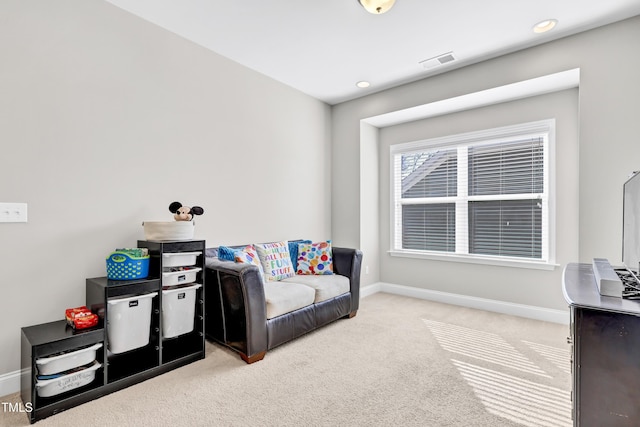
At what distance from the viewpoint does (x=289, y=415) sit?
5.93ft

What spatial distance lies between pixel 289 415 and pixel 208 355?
108 centimetres

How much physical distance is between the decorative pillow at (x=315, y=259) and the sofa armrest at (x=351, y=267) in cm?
9

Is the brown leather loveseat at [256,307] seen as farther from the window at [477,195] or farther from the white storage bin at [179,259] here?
the window at [477,195]

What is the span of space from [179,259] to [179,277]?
137 mm

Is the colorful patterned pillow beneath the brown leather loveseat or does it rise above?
above

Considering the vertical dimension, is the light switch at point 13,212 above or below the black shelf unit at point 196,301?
above

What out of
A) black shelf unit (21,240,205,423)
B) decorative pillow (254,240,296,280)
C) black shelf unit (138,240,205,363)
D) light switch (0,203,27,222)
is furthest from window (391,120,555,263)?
light switch (0,203,27,222)

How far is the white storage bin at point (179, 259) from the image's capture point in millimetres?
2377

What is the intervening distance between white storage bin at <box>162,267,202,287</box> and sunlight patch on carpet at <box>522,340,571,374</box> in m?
2.84

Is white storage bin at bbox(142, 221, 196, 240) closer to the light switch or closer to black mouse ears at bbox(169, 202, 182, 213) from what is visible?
black mouse ears at bbox(169, 202, 182, 213)

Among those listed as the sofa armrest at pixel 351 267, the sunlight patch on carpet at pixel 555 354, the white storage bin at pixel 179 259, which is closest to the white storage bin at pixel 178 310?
the white storage bin at pixel 179 259

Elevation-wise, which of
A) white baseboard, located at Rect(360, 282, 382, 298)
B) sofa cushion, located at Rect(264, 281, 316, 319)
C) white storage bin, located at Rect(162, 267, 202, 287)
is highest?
white storage bin, located at Rect(162, 267, 202, 287)

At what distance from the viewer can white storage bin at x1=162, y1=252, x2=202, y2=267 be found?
7.80 ft

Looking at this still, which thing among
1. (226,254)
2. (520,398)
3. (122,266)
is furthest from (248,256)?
(520,398)
